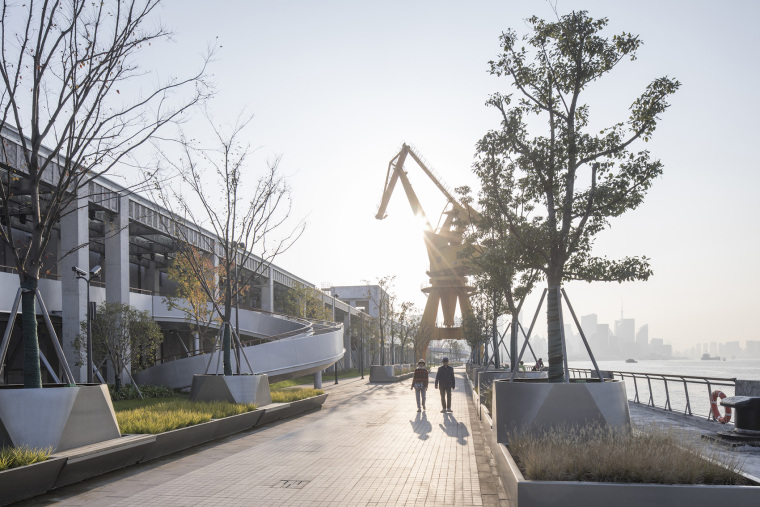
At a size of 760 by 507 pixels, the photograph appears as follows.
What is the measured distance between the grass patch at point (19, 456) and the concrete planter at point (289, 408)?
834 centimetres

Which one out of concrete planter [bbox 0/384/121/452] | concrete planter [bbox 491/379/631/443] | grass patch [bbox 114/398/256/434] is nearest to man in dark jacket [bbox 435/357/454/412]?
grass patch [bbox 114/398/256/434]

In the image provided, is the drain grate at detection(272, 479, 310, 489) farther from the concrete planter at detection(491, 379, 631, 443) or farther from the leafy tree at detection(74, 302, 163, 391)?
the leafy tree at detection(74, 302, 163, 391)

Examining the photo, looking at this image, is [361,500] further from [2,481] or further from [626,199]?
[626,199]

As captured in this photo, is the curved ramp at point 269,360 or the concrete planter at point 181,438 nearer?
Answer: the concrete planter at point 181,438

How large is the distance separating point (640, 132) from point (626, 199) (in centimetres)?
117

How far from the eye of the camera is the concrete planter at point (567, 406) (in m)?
9.05

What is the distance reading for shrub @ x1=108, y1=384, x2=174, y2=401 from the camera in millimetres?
25875

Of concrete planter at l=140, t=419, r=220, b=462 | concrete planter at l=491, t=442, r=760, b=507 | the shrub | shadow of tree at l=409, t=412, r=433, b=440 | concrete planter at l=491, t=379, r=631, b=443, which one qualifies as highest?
concrete planter at l=491, t=379, r=631, b=443

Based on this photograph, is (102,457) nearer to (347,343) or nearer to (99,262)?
(99,262)

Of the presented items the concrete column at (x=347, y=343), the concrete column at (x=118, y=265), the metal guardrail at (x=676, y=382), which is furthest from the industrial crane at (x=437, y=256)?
the concrete column at (x=118, y=265)

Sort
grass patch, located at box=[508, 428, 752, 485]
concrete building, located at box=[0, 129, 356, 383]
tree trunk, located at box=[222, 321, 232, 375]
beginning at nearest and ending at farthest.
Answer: grass patch, located at box=[508, 428, 752, 485], tree trunk, located at box=[222, 321, 232, 375], concrete building, located at box=[0, 129, 356, 383]

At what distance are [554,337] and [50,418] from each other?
7690mm

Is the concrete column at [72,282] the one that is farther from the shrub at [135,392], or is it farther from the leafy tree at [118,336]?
the shrub at [135,392]

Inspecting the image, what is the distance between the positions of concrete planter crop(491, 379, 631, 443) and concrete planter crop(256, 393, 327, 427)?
29.6 ft
